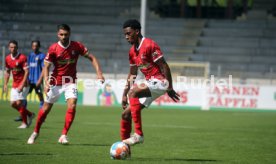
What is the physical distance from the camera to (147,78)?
11.6 meters

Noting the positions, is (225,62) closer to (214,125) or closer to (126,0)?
(126,0)

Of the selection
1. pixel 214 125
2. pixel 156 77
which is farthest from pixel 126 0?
pixel 156 77

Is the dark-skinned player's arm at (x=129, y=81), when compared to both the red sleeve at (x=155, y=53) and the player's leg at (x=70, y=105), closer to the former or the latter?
the red sleeve at (x=155, y=53)

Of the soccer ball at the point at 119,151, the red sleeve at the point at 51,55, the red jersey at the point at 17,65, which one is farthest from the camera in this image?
the red jersey at the point at 17,65

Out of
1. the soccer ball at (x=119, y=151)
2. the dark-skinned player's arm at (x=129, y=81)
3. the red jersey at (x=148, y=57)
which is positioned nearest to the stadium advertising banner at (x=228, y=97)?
the dark-skinned player's arm at (x=129, y=81)

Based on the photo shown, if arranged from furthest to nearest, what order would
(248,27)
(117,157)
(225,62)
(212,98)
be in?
(248,27)
(225,62)
(212,98)
(117,157)

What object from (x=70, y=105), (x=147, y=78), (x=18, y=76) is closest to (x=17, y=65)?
(x=18, y=76)

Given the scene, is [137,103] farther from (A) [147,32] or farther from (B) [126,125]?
(A) [147,32]

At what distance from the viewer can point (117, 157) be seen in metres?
Result: 10.7

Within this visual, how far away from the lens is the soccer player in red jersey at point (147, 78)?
11.2m

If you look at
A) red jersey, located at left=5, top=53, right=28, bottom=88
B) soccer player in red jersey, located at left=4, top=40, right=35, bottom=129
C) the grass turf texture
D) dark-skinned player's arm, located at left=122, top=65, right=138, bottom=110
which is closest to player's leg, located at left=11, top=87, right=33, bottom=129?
soccer player in red jersey, located at left=4, top=40, right=35, bottom=129

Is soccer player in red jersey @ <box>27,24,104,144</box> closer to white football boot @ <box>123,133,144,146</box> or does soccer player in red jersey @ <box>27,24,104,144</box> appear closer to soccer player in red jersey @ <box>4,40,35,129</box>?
white football boot @ <box>123,133,144,146</box>

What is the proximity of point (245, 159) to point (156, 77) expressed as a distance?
6.55ft

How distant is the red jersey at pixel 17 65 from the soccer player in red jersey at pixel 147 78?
7.38 m
